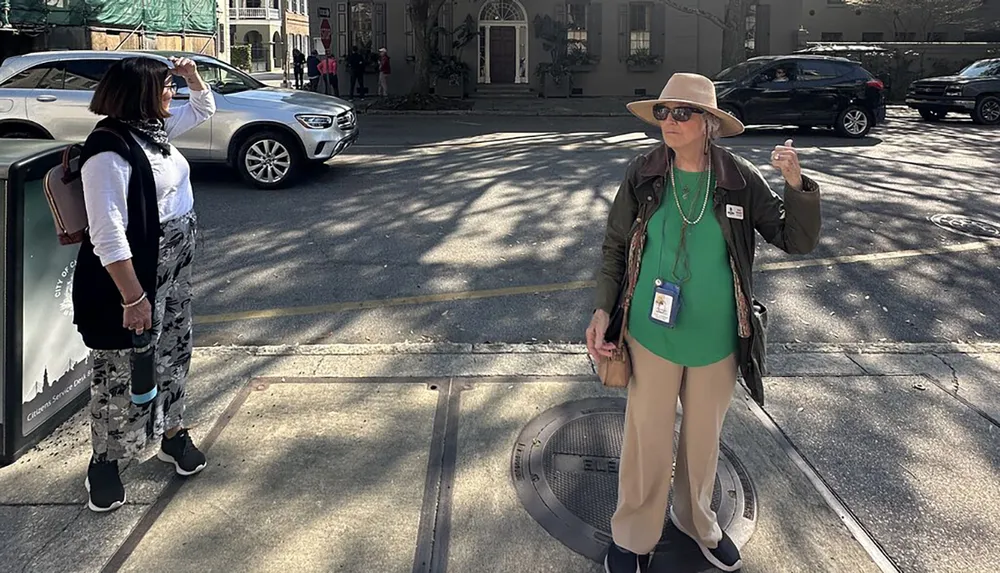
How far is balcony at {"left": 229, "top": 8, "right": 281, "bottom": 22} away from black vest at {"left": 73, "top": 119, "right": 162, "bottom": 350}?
213 feet

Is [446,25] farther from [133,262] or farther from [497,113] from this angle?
[133,262]

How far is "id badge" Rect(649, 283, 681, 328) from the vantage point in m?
2.49

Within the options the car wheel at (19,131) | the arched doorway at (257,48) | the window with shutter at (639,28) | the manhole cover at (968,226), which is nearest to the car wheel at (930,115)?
the window with shutter at (639,28)

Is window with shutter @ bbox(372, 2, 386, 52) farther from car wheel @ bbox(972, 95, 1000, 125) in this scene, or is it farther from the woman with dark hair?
the woman with dark hair

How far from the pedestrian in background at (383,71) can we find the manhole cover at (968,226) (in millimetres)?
19348

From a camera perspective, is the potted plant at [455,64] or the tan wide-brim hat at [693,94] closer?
the tan wide-brim hat at [693,94]

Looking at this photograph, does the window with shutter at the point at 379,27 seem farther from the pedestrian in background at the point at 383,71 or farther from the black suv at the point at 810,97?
the black suv at the point at 810,97

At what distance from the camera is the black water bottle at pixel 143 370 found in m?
2.94

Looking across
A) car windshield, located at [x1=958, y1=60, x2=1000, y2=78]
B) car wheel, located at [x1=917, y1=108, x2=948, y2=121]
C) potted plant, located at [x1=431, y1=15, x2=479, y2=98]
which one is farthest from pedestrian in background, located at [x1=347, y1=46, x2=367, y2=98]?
car windshield, located at [x1=958, y1=60, x2=1000, y2=78]

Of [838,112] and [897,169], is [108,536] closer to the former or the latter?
[897,169]

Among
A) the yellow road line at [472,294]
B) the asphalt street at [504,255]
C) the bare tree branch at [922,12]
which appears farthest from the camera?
the bare tree branch at [922,12]

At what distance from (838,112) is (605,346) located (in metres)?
15.1

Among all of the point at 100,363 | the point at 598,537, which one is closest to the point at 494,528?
the point at 598,537

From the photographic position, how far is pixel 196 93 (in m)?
3.41
